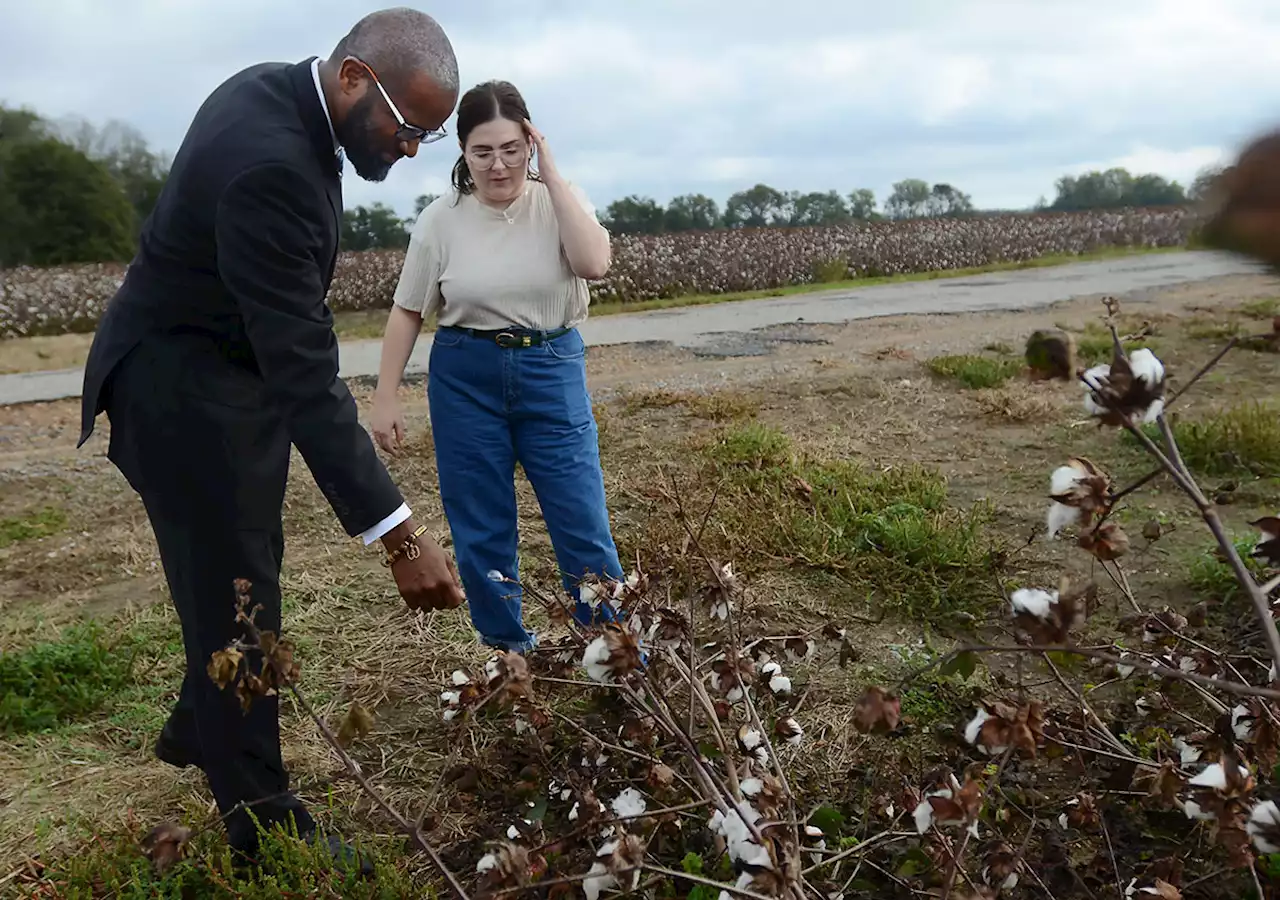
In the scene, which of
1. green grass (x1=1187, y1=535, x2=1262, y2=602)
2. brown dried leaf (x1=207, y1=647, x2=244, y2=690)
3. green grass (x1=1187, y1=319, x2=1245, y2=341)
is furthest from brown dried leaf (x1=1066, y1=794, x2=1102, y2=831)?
green grass (x1=1187, y1=319, x2=1245, y2=341)

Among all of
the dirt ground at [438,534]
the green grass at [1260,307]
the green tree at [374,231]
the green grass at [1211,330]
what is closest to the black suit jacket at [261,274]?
the dirt ground at [438,534]

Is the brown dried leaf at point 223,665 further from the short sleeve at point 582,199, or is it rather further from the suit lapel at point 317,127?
the short sleeve at point 582,199

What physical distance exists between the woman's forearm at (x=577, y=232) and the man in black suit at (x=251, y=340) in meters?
0.73

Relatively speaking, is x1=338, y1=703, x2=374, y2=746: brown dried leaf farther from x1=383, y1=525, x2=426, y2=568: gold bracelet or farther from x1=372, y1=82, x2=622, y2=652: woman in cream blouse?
x1=372, y1=82, x2=622, y2=652: woman in cream blouse

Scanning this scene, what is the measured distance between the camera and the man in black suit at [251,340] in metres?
2.02

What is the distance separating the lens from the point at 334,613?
4020 millimetres

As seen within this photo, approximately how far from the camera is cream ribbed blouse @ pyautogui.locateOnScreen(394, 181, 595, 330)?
10.2ft

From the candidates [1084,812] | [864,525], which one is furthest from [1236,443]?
[1084,812]

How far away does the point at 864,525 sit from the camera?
→ 4.34m

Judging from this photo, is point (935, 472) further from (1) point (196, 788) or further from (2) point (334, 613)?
(1) point (196, 788)

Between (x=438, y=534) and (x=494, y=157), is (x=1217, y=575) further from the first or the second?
(x=438, y=534)

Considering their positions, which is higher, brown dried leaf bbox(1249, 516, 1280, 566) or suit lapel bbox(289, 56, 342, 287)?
suit lapel bbox(289, 56, 342, 287)

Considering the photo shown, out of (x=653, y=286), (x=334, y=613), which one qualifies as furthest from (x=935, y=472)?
(x=653, y=286)

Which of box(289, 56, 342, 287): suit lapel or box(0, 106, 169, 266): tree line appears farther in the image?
box(0, 106, 169, 266): tree line
